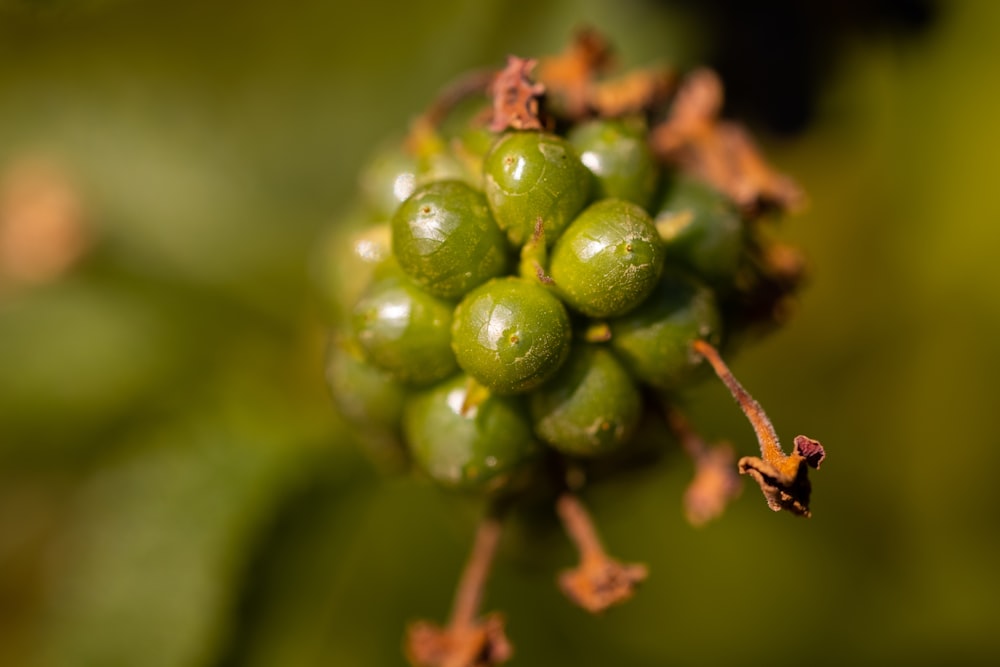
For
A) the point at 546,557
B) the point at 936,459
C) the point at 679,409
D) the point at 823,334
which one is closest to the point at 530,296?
the point at 679,409

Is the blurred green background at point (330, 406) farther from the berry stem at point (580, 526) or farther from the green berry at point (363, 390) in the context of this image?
the green berry at point (363, 390)

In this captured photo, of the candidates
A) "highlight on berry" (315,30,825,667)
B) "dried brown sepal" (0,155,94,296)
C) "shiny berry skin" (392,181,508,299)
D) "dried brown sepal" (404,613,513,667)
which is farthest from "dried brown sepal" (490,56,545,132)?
"dried brown sepal" (0,155,94,296)

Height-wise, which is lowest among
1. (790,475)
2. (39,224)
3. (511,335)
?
(790,475)

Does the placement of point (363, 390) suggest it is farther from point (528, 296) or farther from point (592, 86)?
point (592, 86)

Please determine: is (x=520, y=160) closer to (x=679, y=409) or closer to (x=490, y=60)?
(x=679, y=409)

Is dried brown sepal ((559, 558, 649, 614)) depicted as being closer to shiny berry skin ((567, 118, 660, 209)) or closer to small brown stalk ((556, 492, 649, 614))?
small brown stalk ((556, 492, 649, 614))

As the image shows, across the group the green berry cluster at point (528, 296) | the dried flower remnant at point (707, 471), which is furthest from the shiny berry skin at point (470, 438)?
the dried flower remnant at point (707, 471)

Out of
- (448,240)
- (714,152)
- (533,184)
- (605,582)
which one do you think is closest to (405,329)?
(448,240)
